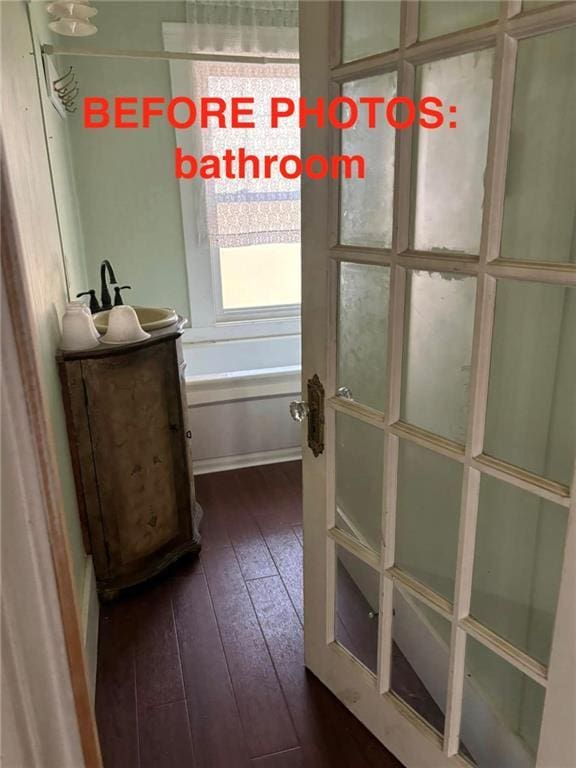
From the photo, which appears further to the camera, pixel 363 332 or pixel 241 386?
pixel 241 386

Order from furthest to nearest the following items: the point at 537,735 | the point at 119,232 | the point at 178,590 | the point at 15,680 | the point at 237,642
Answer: the point at 119,232 → the point at 178,590 → the point at 237,642 → the point at 537,735 → the point at 15,680

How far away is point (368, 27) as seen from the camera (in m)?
1.17

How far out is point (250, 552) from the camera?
2.34 metres

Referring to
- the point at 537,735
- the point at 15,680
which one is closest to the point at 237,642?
the point at 537,735

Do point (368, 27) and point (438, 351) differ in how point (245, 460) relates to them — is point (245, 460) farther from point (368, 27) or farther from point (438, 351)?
point (368, 27)

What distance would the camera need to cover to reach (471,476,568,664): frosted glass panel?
114 centimetres

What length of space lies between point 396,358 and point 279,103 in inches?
96.8

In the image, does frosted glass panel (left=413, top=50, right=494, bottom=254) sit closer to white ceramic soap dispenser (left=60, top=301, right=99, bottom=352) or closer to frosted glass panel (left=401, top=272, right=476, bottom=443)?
frosted glass panel (left=401, top=272, right=476, bottom=443)

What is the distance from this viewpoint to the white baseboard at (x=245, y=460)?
2.99 m

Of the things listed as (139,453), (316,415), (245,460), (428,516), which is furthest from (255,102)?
(428,516)

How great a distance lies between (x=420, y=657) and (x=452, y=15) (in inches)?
55.1

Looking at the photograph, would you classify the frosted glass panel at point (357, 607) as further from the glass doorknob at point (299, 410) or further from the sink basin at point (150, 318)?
the sink basin at point (150, 318)

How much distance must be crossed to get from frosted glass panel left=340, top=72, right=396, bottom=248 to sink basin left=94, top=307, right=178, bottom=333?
3.12ft

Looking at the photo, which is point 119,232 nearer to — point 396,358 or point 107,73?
point 107,73
